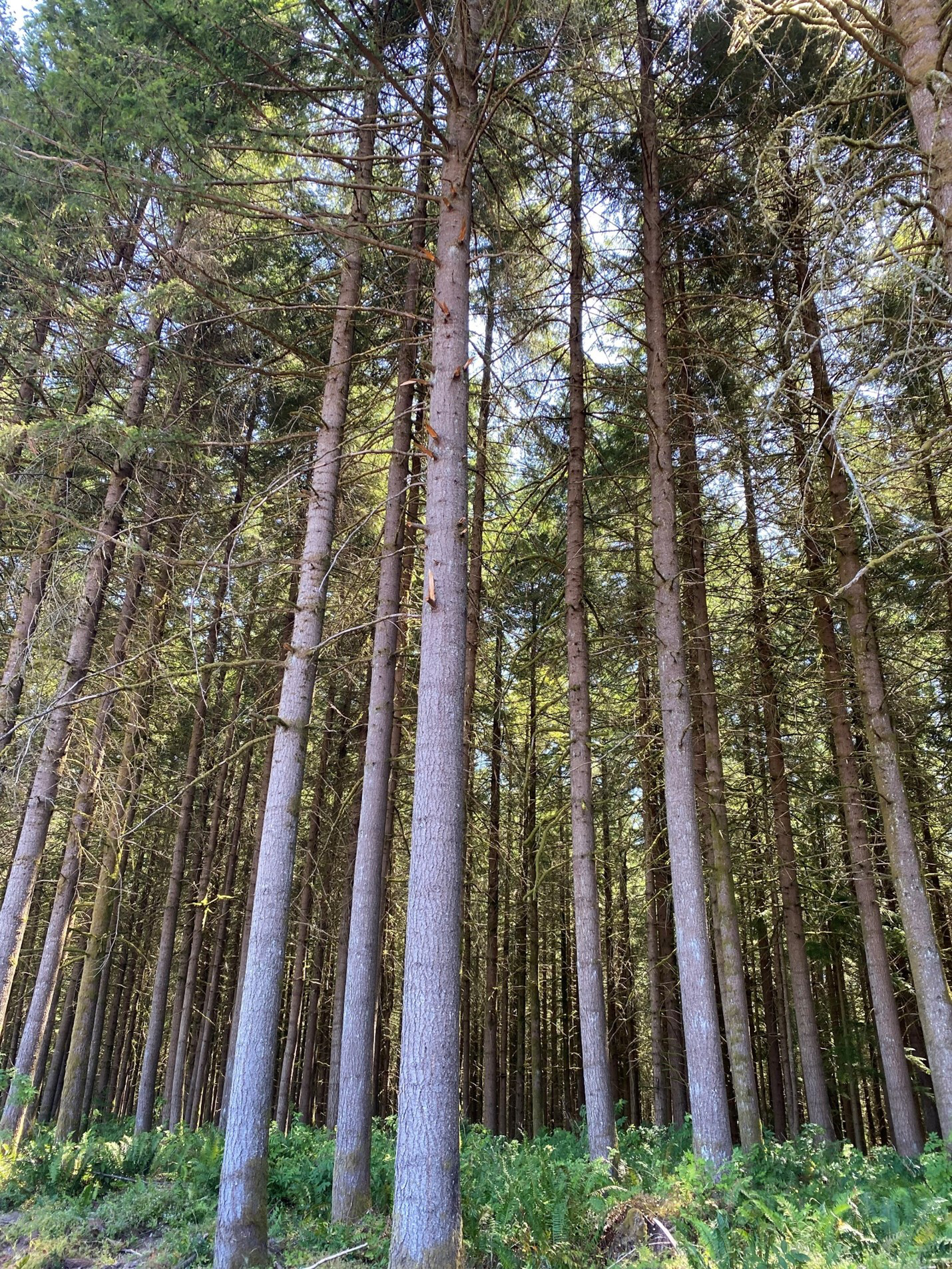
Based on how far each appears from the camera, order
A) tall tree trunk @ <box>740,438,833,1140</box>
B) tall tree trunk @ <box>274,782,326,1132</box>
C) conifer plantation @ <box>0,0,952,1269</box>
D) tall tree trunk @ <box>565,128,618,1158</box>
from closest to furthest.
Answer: conifer plantation @ <box>0,0,952,1269</box>
tall tree trunk @ <box>565,128,618,1158</box>
tall tree trunk @ <box>740,438,833,1140</box>
tall tree trunk @ <box>274,782,326,1132</box>

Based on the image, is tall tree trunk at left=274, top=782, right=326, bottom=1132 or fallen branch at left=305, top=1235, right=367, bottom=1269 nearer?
fallen branch at left=305, top=1235, right=367, bottom=1269

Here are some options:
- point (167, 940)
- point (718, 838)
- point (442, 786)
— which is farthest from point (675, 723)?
point (167, 940)

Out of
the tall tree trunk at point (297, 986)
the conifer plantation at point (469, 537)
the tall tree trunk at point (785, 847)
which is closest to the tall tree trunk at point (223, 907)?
the conifer plantation at point (469, 537)

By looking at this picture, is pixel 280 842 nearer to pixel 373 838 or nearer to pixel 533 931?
pixel 373 838

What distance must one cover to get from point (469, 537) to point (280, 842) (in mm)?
4539

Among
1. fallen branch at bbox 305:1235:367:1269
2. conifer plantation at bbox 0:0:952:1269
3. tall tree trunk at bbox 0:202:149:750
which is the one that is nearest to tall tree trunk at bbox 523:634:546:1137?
conifer plantation at bbox 0:0:952:1269

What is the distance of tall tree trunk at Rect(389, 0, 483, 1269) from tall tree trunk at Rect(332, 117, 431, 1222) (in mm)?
407

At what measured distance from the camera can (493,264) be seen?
32.4 feet

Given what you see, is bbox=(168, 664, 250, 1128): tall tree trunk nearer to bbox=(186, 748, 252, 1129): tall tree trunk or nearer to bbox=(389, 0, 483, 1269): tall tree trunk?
bbox=(186, 748, 252, 1129): tall tree trunk

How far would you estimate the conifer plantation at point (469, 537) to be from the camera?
210 inches

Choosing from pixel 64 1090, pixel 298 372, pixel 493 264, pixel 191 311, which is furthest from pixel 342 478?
pixel 64 1090

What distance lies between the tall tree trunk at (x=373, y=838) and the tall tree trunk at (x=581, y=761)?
2.21 m

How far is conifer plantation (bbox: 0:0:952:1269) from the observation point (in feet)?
17.5

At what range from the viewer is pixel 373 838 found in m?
8.09
